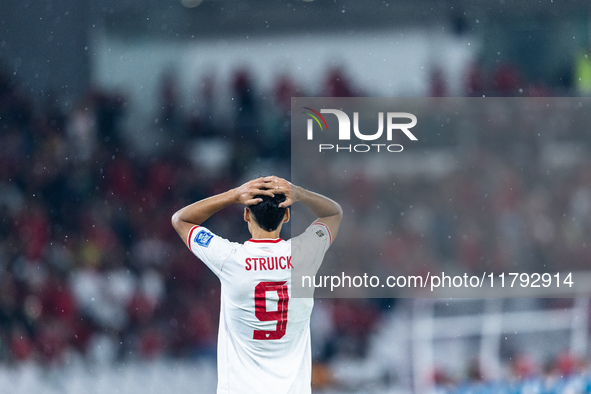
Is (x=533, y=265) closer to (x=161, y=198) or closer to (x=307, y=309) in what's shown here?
(x=161, y=198)

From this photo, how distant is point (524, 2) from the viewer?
759 cm

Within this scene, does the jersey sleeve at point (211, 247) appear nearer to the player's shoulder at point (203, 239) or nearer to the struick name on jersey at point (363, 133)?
the player's shoulder at point (203, 239)

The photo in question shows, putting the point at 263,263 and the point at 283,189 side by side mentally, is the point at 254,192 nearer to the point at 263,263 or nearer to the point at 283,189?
the point at 283,189

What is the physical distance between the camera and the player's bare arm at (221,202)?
2105 mm

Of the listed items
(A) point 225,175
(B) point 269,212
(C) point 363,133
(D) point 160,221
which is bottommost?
(B) point 269,212

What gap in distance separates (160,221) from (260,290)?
456cm

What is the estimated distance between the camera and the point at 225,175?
6.78 metres

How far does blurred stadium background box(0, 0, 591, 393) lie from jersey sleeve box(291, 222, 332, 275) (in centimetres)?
267

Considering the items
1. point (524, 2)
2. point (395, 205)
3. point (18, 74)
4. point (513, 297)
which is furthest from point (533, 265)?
point (18, 74)

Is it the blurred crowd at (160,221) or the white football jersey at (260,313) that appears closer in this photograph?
the white football jersey at (260,313)

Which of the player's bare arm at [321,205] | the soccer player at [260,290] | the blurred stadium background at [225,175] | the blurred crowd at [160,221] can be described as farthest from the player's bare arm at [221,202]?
the blurred crowd at [160,221]

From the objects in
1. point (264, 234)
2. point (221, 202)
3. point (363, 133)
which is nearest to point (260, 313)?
point (264, 234)

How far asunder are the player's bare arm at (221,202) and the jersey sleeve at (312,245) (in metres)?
0.21

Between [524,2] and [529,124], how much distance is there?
7.11 feet
